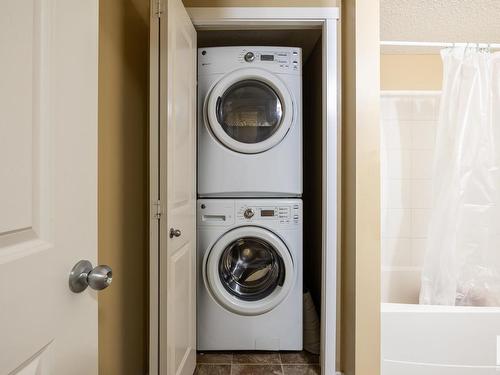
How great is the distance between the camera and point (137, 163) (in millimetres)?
1586

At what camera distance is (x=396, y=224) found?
250cm

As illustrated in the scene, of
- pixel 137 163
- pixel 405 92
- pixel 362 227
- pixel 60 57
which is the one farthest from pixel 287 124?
pixel 60 57

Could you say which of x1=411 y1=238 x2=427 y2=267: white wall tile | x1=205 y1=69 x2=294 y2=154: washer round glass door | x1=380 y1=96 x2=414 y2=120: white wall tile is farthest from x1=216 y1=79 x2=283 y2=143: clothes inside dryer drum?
x1=411 y1=238 x2=427 y2=267: white wall tile

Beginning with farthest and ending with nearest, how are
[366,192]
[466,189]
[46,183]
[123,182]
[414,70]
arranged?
[414,70] → [466,189] → [366,192] → [123,182] → [46,183]

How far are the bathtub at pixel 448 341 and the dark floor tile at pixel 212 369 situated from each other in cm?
85

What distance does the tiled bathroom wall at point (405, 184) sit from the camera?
2465mm

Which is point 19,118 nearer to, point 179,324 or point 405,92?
point 179,324

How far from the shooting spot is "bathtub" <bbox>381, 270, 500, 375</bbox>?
5.21 feet

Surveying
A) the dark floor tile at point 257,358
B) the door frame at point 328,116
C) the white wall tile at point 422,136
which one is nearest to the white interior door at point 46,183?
the door frame at point 328,116

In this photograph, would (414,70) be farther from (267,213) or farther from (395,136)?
(267,213)

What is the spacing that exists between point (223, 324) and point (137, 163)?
112 cm

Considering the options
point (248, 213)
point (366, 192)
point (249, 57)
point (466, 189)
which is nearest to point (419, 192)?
point (466, 189)

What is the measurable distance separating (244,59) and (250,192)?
82 centimetres

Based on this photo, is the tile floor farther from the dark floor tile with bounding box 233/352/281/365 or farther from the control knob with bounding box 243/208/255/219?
the control knob with bounding box 243/208/255/219
